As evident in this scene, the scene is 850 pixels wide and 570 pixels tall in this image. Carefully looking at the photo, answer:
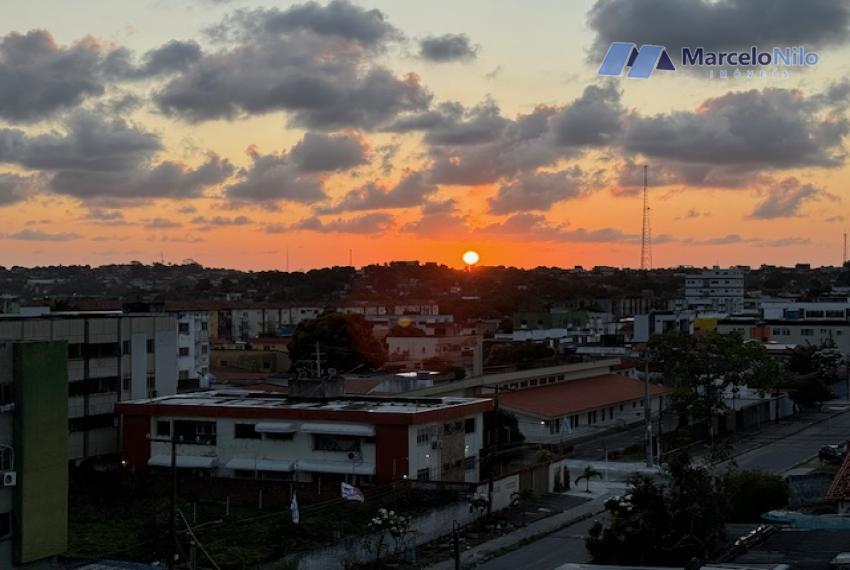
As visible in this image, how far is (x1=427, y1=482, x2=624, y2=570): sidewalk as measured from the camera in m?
36.0

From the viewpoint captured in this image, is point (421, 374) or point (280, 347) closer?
point (421, 374)

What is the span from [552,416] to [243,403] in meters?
23.3

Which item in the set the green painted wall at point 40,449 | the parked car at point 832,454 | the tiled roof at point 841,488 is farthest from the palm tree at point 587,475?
the green painted wall at point 40,449

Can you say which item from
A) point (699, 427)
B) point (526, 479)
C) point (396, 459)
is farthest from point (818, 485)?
point (699, 427)

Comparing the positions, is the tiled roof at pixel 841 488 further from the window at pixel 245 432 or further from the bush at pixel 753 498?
the window at pixel 245 432

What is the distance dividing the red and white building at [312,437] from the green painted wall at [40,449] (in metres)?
12.2

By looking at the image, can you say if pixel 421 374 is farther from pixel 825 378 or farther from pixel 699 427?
pixel 825 378

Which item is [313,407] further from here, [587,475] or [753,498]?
[753,498]

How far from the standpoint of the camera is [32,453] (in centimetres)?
2925

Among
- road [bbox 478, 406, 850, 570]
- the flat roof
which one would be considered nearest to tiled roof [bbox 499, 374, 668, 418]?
road [bbox 478, 406, 850, 570]

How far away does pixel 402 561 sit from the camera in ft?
116

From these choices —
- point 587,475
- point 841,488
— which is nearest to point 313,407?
point 587,475

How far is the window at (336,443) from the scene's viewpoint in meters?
42.0

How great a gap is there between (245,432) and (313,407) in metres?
2.79
